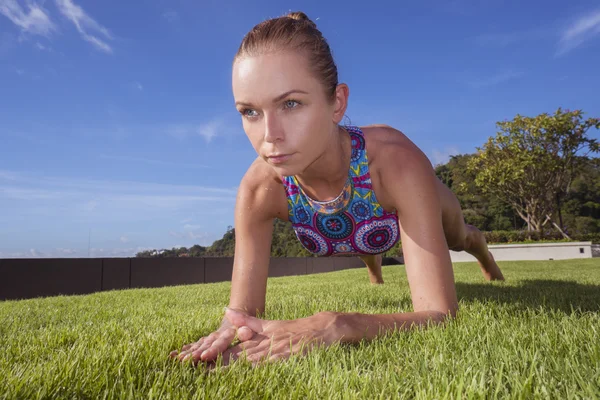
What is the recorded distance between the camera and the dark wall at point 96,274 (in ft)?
36.1

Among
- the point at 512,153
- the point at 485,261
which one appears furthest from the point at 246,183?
the point at 512,153

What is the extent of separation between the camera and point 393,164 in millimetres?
2613

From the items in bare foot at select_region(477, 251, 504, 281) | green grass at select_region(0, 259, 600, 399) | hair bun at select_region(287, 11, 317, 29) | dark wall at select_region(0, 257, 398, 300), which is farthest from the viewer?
dark wall at select_region(0, 257, 398, 300)

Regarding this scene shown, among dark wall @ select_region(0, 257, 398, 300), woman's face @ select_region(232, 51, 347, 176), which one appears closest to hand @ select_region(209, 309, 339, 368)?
woman's face @ select_region(232, 51, 347, 176)

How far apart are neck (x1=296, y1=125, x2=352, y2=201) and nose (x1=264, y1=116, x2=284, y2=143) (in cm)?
47

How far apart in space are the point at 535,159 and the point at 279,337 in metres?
27.7

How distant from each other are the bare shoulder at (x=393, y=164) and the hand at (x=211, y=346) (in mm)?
1275

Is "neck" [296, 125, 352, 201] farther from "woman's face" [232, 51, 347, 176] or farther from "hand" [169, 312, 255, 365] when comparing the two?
"hand" [169, 312, 255, 365]

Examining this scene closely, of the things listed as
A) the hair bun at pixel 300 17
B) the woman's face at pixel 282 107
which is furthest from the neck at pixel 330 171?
the hair bun at pixel 300 17

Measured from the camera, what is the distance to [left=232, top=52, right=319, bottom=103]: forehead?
79.1 inches

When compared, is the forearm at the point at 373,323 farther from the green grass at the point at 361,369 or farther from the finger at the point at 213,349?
the finger at the point at 213,349

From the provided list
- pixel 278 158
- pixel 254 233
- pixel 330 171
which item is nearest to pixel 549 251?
pixel 330 171

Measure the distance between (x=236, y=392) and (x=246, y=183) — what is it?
5.53 ft

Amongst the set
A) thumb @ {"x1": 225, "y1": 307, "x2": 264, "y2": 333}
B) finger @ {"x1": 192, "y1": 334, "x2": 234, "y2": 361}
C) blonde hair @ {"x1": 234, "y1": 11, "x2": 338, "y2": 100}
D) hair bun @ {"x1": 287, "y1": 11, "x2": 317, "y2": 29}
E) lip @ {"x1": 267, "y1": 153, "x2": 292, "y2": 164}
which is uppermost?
hair bun @ {"x1": 287, "y1": 11, "x2": 317, "y2": 29}
